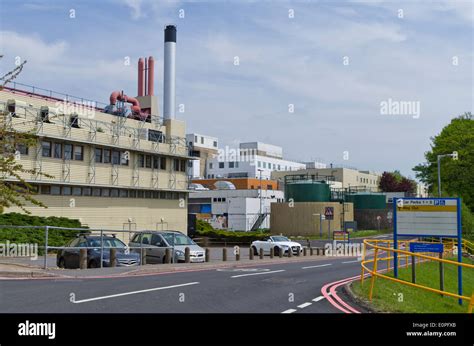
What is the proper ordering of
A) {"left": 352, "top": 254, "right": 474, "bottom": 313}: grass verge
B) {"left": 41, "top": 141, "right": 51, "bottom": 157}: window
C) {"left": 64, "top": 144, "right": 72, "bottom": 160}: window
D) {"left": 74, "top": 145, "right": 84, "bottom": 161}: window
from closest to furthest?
{"left": 352, "top": 254, "right": 474, "bottom": 313}: grass verge
{"left": 41, "top": 141, "right": 51, "bottom": 157}: window
{"left": 64, "top": 144, "right": 72, "bottom": 160}: window
{"left": 74, "top": 145, "right": 84, "bottom": 161}: window

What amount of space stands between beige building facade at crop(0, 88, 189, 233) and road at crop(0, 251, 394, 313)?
18420mm

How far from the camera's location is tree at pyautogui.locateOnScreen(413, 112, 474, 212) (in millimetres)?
53156

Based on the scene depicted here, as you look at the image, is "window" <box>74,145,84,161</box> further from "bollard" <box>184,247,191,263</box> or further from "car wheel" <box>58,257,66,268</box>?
"car wheel" <box>58,257,66,268</box>

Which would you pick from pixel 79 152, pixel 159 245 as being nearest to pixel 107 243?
pixel 159 245

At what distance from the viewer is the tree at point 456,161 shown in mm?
53156

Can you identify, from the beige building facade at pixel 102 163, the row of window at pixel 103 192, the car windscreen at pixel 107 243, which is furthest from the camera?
the row of window at pixel 103 192

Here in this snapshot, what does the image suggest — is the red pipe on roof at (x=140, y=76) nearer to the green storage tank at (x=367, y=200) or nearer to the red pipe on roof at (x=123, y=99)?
the red pipe on roof at (x=123, y=99)

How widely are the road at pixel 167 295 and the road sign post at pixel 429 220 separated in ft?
9.03

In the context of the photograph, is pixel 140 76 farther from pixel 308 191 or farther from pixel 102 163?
pixel 308 191

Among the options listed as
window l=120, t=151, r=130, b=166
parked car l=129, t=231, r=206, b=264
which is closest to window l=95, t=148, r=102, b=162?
window l=120, t=151, r=130, b=166

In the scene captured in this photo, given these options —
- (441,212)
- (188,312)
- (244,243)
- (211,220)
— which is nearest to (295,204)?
(244,243)

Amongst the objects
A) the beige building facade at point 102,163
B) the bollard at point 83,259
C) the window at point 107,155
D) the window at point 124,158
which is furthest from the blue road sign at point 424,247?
the window at point 124,158
